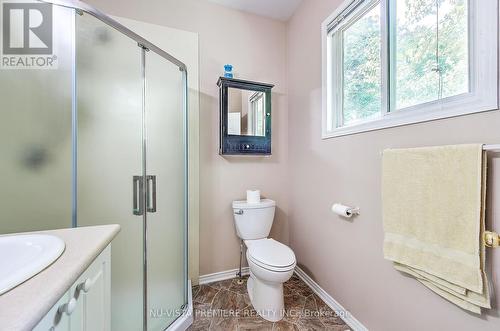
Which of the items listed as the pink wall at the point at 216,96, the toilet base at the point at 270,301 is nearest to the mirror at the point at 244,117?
the pink wall at the point at 216,96

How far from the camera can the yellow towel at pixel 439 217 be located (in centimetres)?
75

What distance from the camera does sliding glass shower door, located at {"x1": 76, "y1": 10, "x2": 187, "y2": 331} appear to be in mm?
1140

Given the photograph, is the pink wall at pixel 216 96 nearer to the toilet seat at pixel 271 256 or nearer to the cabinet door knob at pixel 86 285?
the toilet seat at pixel 271 256

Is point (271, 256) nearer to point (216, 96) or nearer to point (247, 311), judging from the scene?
point (247, 311)

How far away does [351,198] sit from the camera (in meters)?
1.38

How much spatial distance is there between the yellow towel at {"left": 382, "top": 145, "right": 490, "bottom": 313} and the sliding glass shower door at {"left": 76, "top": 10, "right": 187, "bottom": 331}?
4.62 ft

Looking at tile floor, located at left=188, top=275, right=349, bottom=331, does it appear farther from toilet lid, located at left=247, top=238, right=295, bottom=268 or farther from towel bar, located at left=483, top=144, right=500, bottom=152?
towel bar, located at left=483, top=144, right=500, bottom=152

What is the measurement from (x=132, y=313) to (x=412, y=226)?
1.59m

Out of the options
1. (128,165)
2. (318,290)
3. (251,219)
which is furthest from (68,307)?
(318,290)

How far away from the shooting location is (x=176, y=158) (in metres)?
1.58

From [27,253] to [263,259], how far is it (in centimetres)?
116

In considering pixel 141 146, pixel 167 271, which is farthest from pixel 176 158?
pixel 167 271

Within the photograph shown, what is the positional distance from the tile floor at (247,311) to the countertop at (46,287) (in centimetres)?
110
